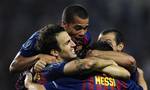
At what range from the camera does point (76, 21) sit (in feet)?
15.8

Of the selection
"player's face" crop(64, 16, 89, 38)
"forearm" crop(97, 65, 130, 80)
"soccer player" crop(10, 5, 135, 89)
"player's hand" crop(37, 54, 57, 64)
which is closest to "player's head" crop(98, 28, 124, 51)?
"soccer player" crop(10, 5, 135, 89)

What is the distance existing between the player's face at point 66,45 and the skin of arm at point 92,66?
18 centimetres

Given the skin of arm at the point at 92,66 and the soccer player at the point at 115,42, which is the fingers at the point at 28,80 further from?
the soccer player at the point at 115,42

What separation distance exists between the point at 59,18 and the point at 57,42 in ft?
21.6

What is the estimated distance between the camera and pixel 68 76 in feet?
14.0

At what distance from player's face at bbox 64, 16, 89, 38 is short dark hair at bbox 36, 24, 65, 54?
26 centimetres

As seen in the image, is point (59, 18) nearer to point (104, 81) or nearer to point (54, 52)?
point (54, 52)

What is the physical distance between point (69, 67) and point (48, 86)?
270 mm

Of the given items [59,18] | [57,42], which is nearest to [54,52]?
[57,42]

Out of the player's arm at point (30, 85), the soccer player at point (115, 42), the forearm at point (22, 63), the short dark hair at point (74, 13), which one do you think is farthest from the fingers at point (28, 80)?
the soccer player at point (115, 42)

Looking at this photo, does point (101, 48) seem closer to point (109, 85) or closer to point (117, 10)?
point (109, 85)

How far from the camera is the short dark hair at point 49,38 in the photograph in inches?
176

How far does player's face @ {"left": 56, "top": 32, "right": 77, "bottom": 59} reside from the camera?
4.40 metres

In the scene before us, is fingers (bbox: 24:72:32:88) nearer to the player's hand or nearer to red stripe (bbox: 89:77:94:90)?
the player's hand
